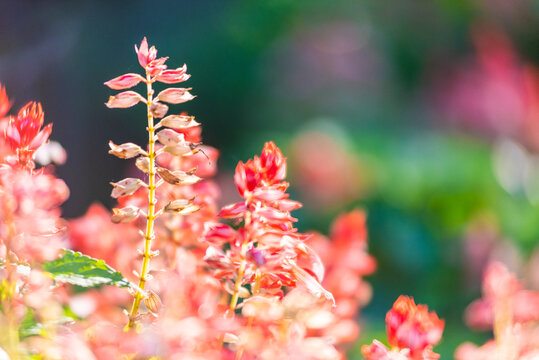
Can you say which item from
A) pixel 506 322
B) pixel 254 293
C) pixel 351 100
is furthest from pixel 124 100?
pixel 351 100

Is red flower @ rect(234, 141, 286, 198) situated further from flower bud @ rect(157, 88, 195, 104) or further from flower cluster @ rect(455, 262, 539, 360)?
flower cluster @ rect(455, 262, 539, 360)

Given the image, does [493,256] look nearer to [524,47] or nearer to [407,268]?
[407,268]

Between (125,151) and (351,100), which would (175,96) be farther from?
(351,100)

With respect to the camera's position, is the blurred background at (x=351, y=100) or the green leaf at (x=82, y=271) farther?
the blurred background at (x=351, y=100)

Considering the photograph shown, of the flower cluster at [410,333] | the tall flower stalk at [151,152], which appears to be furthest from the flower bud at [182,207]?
the flower cluster at [410,333]

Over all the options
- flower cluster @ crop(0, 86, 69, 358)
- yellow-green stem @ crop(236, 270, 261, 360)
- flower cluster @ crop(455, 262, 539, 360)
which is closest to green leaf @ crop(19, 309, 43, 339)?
flower cluster @ crop(0, 86, 69, 358)

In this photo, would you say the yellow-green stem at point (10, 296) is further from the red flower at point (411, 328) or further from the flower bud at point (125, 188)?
the red flower at point (411, 328)

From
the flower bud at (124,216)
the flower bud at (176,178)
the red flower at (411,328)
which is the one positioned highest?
the flower bud at (176,178)
